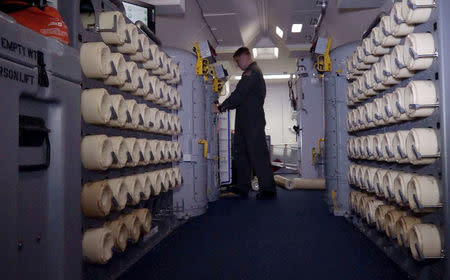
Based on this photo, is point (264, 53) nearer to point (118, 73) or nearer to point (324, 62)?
point (324, 62)

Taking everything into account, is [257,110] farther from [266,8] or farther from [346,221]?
[266,8]

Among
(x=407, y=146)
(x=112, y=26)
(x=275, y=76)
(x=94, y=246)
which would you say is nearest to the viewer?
(x=94, y=246)

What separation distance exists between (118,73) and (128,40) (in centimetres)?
32

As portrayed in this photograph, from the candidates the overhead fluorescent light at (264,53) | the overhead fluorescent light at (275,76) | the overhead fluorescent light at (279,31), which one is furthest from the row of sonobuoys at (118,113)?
the overhead fluorescent light at (275,76)

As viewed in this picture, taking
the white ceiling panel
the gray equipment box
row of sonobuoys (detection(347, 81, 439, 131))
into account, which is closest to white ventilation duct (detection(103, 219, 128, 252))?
the gray equipment box

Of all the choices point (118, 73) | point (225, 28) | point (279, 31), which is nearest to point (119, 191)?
point (118, 73)

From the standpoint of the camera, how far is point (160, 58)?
3.60 m

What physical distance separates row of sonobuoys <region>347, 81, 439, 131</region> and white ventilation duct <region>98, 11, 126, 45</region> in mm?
1962

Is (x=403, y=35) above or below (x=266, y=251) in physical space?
above

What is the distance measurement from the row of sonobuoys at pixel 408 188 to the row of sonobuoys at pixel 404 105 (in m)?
0.38

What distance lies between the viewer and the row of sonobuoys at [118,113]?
2283 mm

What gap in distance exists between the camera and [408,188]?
7.54 feet

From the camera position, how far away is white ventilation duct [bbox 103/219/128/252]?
2538mm

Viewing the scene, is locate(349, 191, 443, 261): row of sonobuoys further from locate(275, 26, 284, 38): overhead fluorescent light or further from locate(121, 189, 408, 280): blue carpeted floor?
locate(275, 26, 284, 38): overhead fluorescent light
